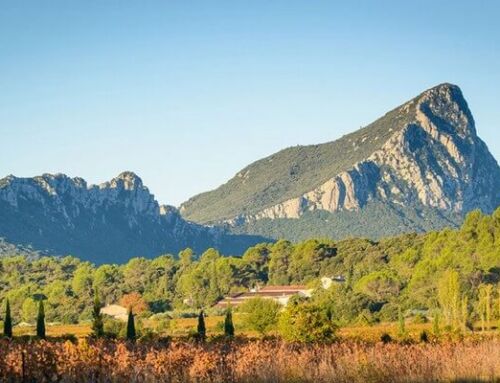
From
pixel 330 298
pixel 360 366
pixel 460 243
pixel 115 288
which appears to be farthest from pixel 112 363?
pixel 115 288

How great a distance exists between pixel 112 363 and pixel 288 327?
2277cm

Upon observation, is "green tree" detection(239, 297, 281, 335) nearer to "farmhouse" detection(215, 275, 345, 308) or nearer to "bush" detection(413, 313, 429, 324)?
"bush" detection(413, 313, 429, 324)

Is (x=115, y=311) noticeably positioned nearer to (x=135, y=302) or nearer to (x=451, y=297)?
(x=135, y=302)

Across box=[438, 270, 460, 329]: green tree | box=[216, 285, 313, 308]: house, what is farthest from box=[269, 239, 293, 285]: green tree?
box=[438, 270, 460, 329]: green tree

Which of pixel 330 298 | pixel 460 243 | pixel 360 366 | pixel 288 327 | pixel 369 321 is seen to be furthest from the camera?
pixel 460 243

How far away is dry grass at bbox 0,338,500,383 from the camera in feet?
39.5

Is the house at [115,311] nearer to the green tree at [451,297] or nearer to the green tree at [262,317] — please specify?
A: the green tree at [262,317]

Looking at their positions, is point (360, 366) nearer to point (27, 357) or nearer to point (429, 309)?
point (27, 357)

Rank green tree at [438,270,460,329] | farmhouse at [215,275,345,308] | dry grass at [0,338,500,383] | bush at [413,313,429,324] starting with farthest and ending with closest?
farmhouse at [215,275,345,308] → bush at [413,313,429,324] → green tree at [438,270,460,329] → dry grass at [0,338,500,383]

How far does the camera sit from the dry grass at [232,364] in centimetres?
1205

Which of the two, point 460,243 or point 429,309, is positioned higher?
point 460,243

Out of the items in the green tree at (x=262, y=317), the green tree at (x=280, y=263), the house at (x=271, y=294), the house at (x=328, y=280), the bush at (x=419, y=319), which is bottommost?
the bush at (x=419, y=319)

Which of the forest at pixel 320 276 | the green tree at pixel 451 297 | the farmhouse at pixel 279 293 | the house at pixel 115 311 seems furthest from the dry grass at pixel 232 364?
the house at pixel 115 311

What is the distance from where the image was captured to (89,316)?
96125mm
